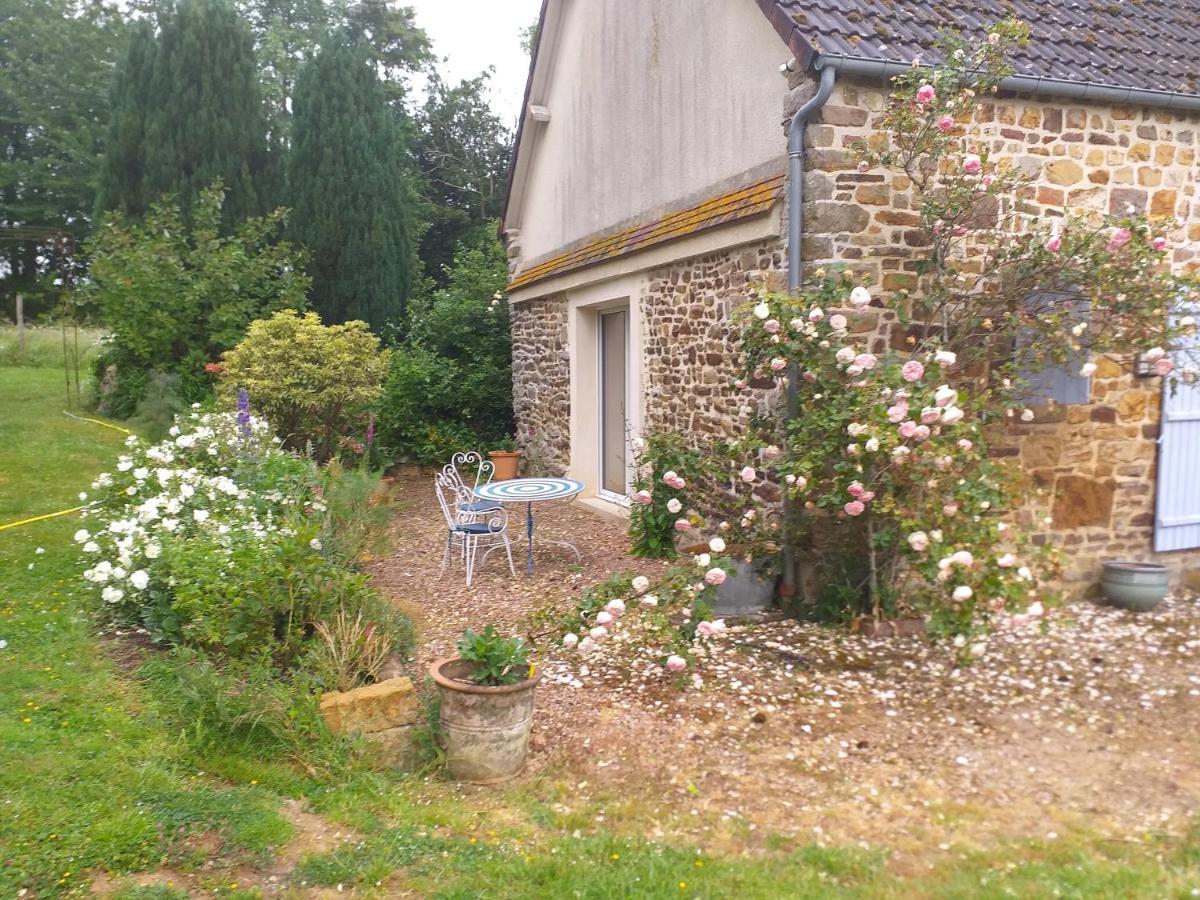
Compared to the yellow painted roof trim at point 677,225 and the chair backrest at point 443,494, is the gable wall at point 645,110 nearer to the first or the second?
the yellow painted roof trim at point 677,225

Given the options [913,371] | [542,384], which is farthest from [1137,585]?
[542,384]

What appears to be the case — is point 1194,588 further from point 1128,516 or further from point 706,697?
point 706,697

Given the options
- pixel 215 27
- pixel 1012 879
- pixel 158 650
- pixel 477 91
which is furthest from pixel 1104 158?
pixel 477 91

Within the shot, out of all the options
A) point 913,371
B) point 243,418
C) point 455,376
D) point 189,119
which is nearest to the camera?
point 913,371

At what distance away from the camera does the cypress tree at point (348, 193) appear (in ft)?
59.9

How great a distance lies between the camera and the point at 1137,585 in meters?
6.18

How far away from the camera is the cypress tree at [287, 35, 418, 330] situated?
18.2 m

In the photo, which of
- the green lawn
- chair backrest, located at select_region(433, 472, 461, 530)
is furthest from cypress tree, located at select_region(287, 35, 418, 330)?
the green lawn

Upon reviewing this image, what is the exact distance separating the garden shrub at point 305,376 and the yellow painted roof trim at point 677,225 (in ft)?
8.06

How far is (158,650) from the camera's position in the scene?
180 inches

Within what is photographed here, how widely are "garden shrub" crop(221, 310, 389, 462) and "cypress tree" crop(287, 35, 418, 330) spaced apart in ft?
24.2

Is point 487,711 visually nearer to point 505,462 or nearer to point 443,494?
point 443,494

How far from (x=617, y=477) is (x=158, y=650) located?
6.01 m

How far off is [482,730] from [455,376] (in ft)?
31.1
